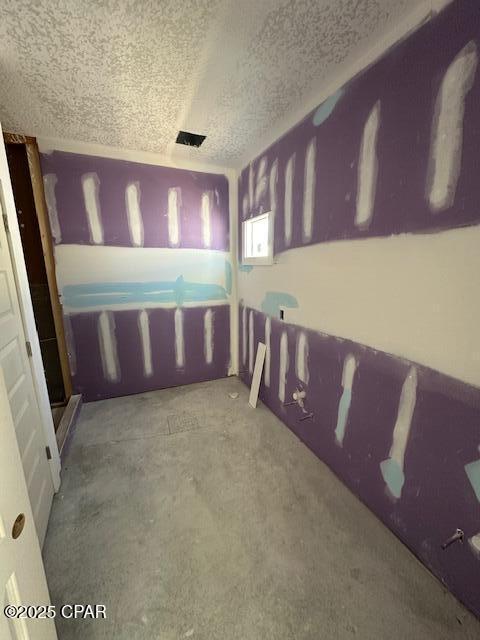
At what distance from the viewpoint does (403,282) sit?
1.26m

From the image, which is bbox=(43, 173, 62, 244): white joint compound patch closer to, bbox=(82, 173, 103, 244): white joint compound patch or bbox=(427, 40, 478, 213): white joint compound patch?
bbox=(82, 173, 103, 244): white joint compound patch

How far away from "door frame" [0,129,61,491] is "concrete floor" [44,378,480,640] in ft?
→ 1.14

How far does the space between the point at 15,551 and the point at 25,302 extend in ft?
4.34

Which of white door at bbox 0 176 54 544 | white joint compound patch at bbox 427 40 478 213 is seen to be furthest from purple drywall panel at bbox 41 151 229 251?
white joint compound patch at bbox 427 40 478 213

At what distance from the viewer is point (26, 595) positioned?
26.2 inches

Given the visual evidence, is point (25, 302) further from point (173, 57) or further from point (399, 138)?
point (399, 138)

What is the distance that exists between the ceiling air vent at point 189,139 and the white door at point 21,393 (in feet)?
4.65

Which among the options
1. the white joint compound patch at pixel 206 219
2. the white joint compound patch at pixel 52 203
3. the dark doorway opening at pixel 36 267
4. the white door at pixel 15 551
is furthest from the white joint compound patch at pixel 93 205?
the white door at pixel 15 551

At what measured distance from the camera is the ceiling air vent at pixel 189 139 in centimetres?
221

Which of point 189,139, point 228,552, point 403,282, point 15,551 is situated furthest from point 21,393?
point 189,139

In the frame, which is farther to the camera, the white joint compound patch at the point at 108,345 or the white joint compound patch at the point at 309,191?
the white joint compound patch at the point at 108,345

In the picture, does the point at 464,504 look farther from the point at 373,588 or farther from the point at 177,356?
the point at 177,356

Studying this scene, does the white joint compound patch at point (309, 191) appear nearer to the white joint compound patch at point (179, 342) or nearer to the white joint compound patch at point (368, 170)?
the white joint compound patch at point (368, 170)

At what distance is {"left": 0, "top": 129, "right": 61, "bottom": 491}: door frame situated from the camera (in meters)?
1.43
